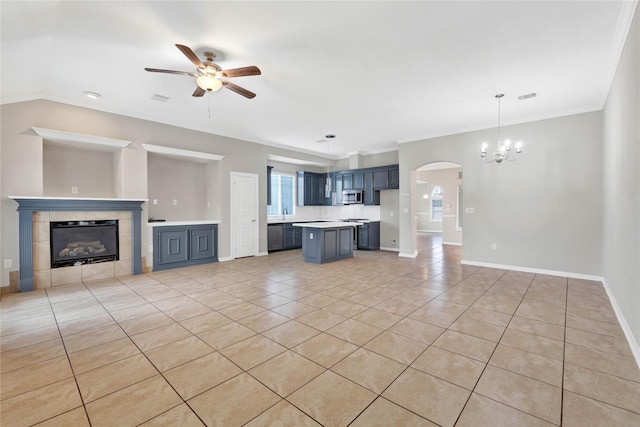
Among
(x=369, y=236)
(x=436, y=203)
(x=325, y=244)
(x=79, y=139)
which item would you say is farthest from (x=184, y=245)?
(x=436, y=203)

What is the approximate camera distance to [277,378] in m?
2.03

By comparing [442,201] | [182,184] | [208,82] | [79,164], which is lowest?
[442,201]

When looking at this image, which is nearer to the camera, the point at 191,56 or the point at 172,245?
the point at 191,56

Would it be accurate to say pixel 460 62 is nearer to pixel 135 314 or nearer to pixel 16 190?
pixel 135 314

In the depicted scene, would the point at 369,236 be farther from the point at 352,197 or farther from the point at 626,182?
the point at 626,182

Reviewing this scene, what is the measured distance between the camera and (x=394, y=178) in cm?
773

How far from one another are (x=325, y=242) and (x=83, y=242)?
4.49m

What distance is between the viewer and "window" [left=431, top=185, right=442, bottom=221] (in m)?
12.6

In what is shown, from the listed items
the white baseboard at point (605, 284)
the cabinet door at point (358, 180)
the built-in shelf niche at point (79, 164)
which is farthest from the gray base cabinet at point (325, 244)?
the built-in shelf niche at point (79, 164)

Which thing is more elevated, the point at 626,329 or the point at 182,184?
the point at 182,184

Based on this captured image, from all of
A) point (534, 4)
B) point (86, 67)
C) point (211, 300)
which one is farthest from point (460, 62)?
point (86, 67)

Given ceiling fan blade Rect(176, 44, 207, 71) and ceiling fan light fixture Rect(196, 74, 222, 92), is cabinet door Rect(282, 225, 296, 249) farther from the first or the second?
ceiling fan blade Rect(176, 44, 207, 71)

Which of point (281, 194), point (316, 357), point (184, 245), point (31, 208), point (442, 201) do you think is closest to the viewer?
point (316, 357)

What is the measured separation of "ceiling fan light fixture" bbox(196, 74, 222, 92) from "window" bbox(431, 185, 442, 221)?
11369 millimetres
